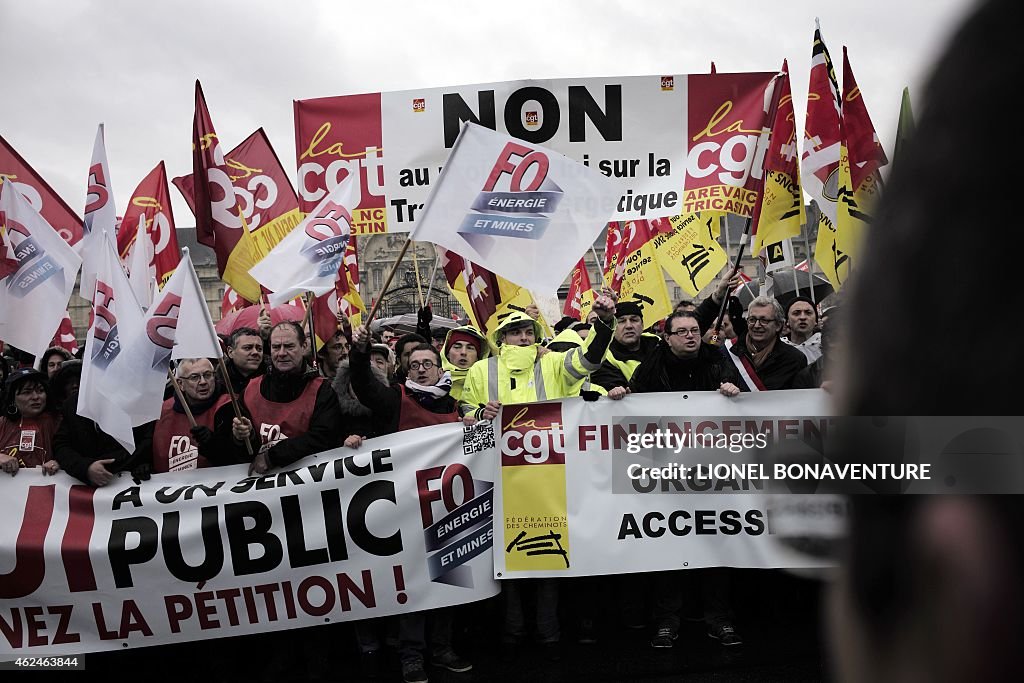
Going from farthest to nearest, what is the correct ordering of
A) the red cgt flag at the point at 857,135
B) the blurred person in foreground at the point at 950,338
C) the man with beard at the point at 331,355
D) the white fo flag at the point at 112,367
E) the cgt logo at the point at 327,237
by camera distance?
the red cgt flag at the point at 857,135, the man with beard at the point at 331,355, the cgt logo at the point at 327,237, the white fo flag at the point at 112,367, the blurred person in foreground at the point at 950,338

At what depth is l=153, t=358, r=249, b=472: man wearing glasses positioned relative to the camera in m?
6.05

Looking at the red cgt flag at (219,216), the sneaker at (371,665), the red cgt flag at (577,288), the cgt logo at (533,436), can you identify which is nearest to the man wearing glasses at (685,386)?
the cgt logo at (533,436)

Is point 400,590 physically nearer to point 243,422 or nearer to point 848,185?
point 243,422

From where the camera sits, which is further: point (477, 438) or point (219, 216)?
point (219, 216)

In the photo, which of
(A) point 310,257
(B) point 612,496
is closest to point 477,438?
(B) point 612,496

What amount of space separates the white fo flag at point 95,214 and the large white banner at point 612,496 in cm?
306

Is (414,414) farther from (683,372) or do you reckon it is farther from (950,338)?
(950,338)

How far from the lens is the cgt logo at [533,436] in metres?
6.08

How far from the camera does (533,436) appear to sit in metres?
6.12

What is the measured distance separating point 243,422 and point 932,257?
18.9 ft

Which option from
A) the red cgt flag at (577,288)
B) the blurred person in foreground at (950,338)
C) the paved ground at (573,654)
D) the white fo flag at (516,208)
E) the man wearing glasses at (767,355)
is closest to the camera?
the blurred person in foreground at (950,338)

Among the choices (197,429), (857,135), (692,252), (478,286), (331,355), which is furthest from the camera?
(692,252)

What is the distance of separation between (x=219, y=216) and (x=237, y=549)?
3.38m

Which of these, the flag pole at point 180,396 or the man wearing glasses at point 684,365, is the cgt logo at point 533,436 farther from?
the flag pole at point 180,396
